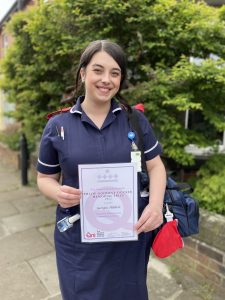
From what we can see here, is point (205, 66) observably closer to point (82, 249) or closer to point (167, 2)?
point (167, 2)

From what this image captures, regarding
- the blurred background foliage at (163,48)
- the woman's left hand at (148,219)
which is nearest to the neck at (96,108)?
the woman's left hand at (148,219)

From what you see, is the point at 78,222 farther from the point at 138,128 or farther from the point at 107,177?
the point at 138,128

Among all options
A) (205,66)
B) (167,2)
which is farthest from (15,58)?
(205,66)

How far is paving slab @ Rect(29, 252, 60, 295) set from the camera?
115 inches

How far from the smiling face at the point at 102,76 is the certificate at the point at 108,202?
0.40 metres

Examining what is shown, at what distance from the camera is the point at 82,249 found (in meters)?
1.78


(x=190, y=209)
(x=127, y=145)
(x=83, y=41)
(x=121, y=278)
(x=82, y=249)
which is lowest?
(x=121, y=278)

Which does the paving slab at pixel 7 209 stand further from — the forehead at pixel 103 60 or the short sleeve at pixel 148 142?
the forehead at pixel 103 60

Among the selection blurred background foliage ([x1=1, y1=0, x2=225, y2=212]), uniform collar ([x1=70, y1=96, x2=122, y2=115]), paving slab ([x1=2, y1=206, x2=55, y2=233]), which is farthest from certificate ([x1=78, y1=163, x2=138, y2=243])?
paving slab ([x1=2, y1=206, x2=55, y2=233])

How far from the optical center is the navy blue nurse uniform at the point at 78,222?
1.67m

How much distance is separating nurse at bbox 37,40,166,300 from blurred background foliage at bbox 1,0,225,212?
1.46 metres

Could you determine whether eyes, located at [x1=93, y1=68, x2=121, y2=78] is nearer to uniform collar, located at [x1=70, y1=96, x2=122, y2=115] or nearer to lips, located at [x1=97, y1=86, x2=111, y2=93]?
lips, located at [x1=97, y1=86, x2=111, y2=93]

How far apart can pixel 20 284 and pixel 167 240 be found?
5.84ft

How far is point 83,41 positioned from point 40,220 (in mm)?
2467
